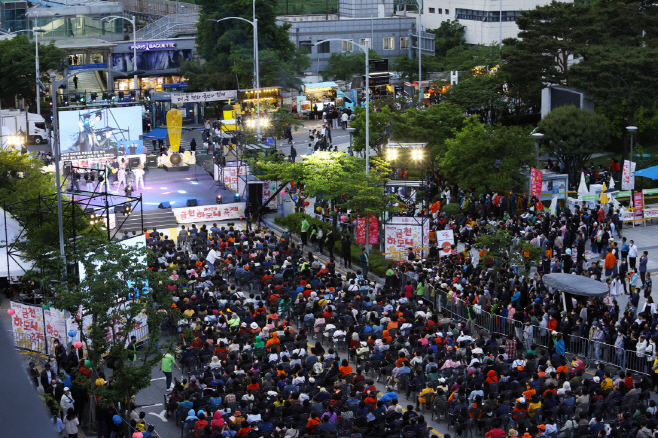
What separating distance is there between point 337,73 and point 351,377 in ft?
218

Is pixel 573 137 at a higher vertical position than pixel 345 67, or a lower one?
lower

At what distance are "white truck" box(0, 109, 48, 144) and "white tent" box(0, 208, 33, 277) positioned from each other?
32.3m

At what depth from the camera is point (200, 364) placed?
23250 mm

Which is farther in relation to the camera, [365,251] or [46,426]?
[365,251]

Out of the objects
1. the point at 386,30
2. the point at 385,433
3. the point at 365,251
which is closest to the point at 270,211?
the point at 365,251

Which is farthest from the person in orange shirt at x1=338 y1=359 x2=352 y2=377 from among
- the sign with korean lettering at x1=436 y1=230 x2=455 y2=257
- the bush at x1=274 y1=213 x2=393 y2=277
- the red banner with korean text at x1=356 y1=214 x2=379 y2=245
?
the red banner with korean text at x1=356 y1=214 x2=379 y2=245

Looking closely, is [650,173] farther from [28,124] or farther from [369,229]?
[28,124]

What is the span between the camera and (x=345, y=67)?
277 ft

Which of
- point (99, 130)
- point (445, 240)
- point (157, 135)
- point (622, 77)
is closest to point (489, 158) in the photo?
point (445, 240)

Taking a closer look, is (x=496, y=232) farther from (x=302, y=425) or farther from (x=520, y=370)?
(x=302, y=425)

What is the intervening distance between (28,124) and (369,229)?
40409mm

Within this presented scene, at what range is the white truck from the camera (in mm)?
62272

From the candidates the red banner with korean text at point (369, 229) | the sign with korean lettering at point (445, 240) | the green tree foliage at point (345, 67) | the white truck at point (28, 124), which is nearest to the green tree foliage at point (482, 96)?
the green tree foliage at point (345, 67)

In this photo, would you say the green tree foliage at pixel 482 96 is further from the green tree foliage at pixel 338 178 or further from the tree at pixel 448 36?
the tree at pixel 448 36
